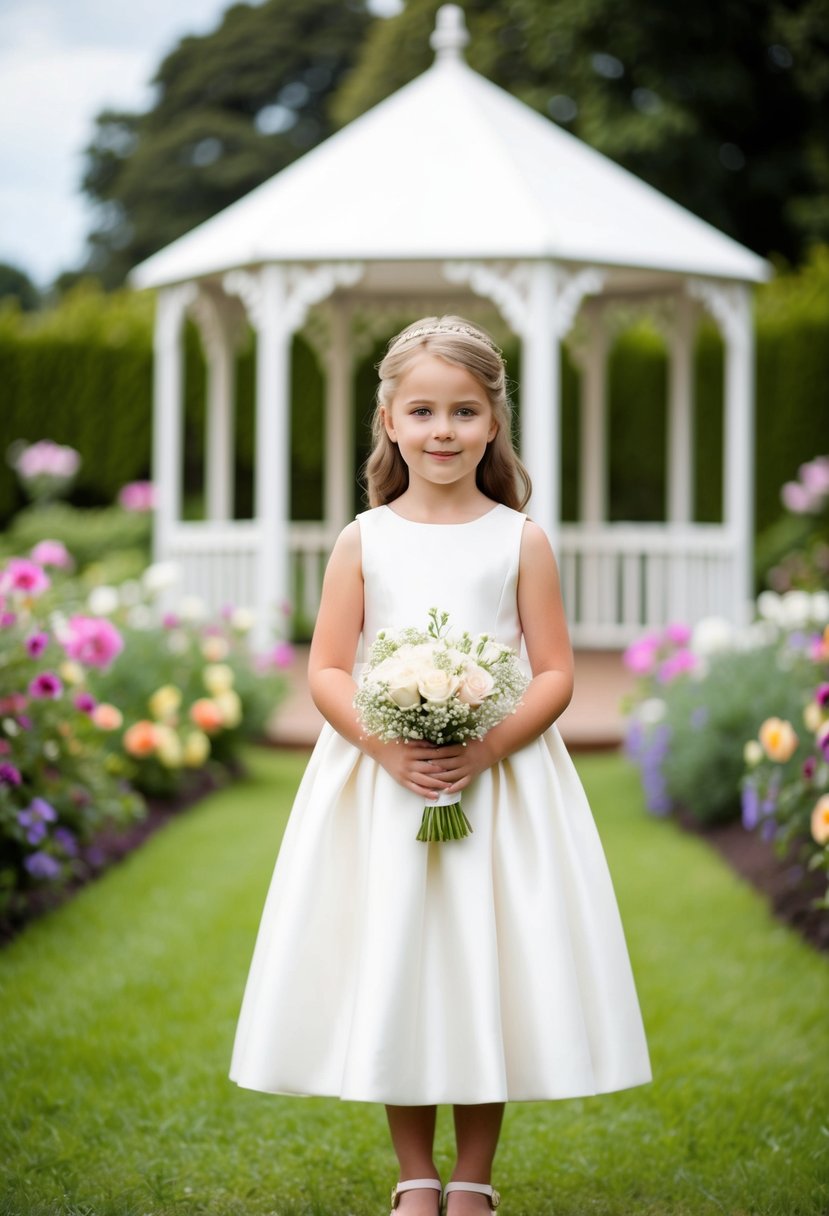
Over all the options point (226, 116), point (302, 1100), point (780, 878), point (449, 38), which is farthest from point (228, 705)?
point (226, 116)

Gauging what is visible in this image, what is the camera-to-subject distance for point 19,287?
32.6 m

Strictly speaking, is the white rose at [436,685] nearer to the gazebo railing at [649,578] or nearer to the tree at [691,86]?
the gazebo railing at [649,578]

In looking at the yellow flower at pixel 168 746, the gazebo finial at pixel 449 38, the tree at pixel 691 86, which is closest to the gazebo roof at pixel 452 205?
the gazebo finial at pixel 449 38

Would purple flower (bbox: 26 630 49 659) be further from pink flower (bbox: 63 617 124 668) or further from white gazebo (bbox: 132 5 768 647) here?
white gazebo (bbox: 132 5 768 647)

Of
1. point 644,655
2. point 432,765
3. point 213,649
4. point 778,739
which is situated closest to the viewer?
point 432,765

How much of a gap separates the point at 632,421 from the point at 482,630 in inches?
456

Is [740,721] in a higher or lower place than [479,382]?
lower

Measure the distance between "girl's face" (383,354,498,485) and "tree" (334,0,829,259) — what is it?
53.0 ft

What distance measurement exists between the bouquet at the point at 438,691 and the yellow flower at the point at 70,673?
108 inches

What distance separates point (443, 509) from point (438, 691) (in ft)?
1.65

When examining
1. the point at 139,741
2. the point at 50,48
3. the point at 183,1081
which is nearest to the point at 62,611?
the point at 139,741

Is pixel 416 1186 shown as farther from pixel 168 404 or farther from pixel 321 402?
pixel 321 402

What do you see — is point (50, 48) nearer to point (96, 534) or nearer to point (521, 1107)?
point (96, 534)

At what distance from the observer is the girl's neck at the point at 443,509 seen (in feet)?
8.87
